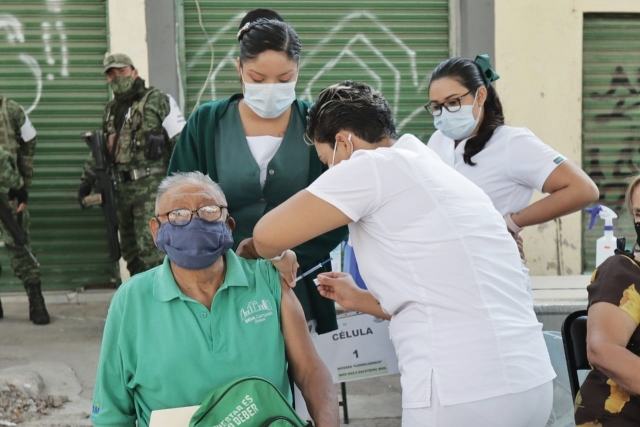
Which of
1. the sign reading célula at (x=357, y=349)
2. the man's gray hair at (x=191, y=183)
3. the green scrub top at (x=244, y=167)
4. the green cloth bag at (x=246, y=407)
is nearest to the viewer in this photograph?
the green cloth bag at (x=246, y=407)

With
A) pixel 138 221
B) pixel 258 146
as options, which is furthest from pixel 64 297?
pixel 258 146

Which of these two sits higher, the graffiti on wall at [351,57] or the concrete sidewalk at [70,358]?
the graffiti on wall at [351,57]

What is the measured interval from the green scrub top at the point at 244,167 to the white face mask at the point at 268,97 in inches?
3.5

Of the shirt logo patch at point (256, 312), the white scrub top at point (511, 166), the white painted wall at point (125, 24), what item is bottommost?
the shirt logo patch at point (256, 312)

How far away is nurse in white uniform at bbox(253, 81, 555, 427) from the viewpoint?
6.56 ft

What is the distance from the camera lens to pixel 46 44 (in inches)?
266

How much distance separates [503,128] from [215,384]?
157 cm

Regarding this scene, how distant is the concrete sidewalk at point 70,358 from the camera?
4.53 meters

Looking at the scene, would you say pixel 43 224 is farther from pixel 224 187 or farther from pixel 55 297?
pixel 224 187

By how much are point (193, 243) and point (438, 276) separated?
75 cm

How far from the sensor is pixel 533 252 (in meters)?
7.00

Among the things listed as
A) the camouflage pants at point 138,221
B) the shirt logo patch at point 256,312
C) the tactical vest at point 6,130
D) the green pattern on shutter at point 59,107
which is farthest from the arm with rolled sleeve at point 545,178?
the green pattern on shutter at point 59,107

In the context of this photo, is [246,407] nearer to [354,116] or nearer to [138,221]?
[354,116]

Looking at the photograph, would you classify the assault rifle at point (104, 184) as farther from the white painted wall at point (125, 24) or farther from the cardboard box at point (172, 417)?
the cardboard box at point (172, 417)
